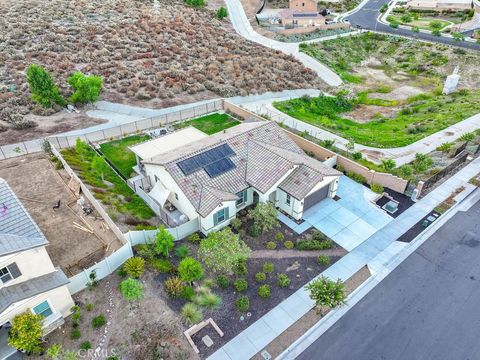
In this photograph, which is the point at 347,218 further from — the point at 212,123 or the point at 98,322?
the point at 212,123

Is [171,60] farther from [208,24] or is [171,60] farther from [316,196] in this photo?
[316,196]

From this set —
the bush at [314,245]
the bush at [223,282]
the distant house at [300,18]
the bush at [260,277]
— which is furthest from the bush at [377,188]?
the distant house at [300,18]

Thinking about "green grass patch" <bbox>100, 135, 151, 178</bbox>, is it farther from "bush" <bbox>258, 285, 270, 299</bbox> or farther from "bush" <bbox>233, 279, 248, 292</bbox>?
"bush" <bbox>258, 285, 270, 299</bbox>

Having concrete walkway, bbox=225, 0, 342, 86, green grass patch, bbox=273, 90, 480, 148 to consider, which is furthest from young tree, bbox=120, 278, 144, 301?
concrete walkway, bbox=225, 0, 342, 86

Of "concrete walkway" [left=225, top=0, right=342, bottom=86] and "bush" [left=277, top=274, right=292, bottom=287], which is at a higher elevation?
"concrete walkway" [left=225, top=0, right=342, bottom=86]

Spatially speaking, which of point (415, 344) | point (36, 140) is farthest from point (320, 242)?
Result: point (36, 140)

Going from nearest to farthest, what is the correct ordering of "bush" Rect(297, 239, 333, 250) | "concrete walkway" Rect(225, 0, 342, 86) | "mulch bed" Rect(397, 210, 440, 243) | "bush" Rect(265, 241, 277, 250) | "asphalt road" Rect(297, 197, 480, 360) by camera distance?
"asphalt road" Rect(297, 197, 480, 360)
"bush" Rect(297, 239, 333, 250)
"bush" Rect(265, 241, 277, 250)
"mulch bed" Rect(397, 210, 440, 243)
"concrete walkway" Rect(225, 0, 342, 86)

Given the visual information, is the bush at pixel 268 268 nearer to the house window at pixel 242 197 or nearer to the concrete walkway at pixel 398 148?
the house window at pixel 242 197
